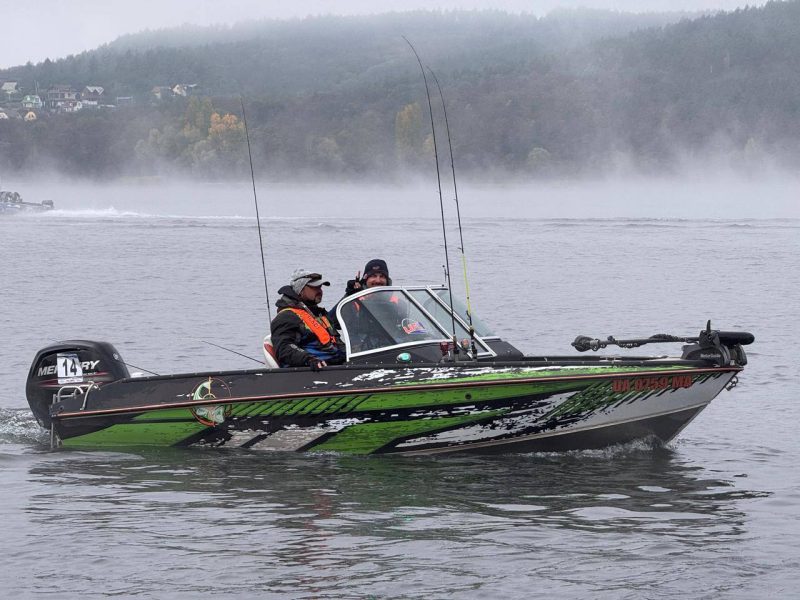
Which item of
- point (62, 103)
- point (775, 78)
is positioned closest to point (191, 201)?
point (775, 78)

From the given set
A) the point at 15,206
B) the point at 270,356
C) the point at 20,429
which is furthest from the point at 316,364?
the point at 15,206

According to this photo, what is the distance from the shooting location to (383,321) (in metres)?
11.8

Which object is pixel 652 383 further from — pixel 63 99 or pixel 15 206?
pixel 63 99

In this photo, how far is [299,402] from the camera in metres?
11.5

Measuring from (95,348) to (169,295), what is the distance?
19.6 m

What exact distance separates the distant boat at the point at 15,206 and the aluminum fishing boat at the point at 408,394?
57.0 meters

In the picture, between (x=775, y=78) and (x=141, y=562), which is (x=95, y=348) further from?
(x=775, y=78)

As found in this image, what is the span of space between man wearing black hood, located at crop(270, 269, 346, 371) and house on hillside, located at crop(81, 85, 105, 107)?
502ft

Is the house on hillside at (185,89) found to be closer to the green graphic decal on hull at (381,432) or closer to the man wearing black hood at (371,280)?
the man wearing black hood at (371,280)

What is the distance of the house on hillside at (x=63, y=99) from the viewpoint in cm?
16069

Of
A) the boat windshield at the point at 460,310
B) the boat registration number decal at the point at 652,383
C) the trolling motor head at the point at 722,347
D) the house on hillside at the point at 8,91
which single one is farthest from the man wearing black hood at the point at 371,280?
the house on hillside at the point at 8,91

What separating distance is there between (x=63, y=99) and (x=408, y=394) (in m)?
171

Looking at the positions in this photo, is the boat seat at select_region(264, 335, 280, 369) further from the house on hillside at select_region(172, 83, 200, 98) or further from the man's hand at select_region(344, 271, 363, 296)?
the house on hillside at select_region(172, 83, 200, 98)

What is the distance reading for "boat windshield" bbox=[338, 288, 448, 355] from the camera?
11758mm
